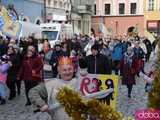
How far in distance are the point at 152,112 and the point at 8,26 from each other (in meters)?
15.1

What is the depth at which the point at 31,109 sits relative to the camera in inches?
498

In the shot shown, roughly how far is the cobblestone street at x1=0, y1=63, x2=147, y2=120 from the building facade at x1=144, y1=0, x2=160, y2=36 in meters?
55.1

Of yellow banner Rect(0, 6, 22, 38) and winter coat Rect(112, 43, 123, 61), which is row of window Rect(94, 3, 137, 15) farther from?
yellow banner Rect(0, 6, 22, 38)

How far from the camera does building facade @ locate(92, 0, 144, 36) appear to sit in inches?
2842

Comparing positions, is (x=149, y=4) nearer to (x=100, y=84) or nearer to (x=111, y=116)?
(x=100, y=84)

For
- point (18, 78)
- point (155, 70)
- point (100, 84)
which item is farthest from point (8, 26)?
point (155, 70)

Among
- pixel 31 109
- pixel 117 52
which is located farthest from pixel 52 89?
pixel 117 52

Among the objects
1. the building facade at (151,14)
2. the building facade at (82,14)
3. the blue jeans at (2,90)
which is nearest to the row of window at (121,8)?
the building facade at (151,14)

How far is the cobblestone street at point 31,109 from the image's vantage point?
37.6 ft

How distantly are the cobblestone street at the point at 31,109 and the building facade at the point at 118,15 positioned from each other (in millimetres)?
56462

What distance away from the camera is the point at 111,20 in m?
74.7

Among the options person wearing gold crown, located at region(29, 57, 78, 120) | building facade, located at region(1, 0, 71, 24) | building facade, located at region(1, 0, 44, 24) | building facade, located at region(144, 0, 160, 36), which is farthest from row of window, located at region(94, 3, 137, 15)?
person wearing gold crown, located at region(29, 57, 78, 120)

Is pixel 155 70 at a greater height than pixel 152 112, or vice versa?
pixel 155 70

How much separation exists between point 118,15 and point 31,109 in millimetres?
62199
